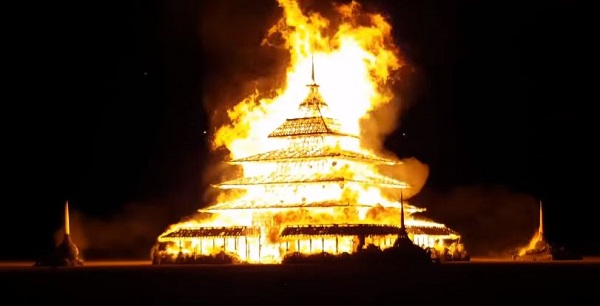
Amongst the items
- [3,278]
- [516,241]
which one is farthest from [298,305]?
[516,241]

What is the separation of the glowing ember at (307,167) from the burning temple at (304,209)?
0.27 feet

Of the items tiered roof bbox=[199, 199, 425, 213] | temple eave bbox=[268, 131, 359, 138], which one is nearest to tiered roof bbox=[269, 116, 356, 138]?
temple eave bbox=[268, 131, 359, 138]

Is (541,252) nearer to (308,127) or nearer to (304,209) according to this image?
(304,209)

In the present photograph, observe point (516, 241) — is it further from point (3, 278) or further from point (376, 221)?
point (3, 278)

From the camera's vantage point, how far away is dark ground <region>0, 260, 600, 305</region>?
1673 inches

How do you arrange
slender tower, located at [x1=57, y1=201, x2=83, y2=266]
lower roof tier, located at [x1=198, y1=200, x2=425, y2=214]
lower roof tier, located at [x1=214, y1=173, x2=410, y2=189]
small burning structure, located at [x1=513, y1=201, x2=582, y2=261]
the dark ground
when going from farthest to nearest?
lower roof tier, located at [x1=214, y1=173, x2=410, y2=189], small burning structure, located at [x1=513, y1=201, x2=582, y2=261], lower roof tier, located at [x1=198, y1=200, x2=425, y2=214], slender tower, located at [x1=57, y1=201, x2=83, y2=266], the dark ground

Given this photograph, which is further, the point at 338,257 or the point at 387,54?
the point at 387,54

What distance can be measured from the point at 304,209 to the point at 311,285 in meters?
27.6

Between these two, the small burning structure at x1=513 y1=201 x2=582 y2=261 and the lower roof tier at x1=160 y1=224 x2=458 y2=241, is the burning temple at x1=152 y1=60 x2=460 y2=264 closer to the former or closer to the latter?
the lower roof tier at x1=160 y1=224 x2=458 y2=241

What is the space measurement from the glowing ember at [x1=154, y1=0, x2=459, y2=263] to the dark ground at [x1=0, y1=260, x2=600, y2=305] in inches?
446

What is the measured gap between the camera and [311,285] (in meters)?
49.5

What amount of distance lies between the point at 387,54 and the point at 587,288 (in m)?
35.5

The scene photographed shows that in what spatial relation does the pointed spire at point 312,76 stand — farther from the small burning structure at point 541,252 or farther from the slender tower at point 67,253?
the slender tower at point 67,253

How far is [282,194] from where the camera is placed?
3140 inches
